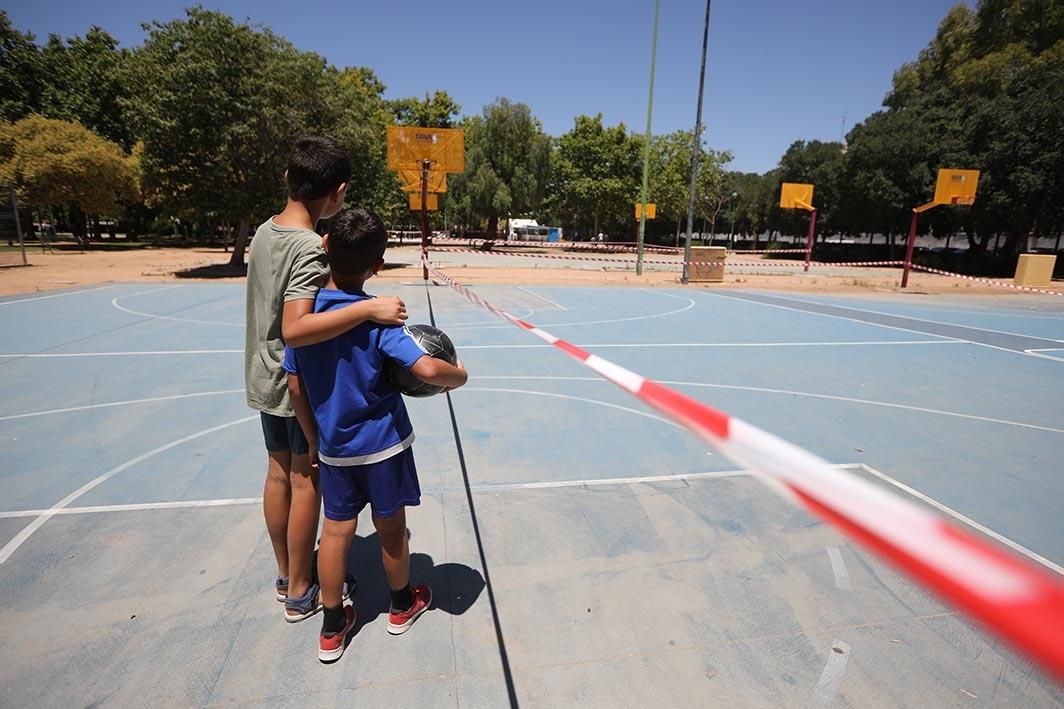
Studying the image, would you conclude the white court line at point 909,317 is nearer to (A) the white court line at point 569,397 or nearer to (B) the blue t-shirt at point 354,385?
(A) the white court line at point 569,397

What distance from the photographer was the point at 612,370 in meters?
1.95

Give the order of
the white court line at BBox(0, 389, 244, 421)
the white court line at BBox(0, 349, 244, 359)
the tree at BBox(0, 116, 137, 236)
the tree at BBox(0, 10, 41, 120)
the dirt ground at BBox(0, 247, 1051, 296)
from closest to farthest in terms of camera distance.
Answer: the white court line at BBox(0, 389, 244, 421), the white court line at BBox(0, 349, 244, 359), the dirt ground at BBox(0, 247, 1051, 296), the tree at BBox(0, 116, 137, 236), the tree at BBox(0, 10, 41, 120)

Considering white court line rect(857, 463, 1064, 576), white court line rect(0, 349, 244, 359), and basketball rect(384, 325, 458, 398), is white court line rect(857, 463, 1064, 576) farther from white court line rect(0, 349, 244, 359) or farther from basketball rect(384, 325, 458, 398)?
white court line rect(0, 349, 244, 359)

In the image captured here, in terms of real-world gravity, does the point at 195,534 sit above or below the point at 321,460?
below

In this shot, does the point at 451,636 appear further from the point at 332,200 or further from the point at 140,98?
the point at 140,98

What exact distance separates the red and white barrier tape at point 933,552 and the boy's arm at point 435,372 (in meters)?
1.31

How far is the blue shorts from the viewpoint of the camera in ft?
7.78

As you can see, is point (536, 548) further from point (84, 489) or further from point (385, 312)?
point (84, 489)

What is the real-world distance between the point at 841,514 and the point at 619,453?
4105mm

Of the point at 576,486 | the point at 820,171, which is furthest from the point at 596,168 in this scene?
the point at 576,486

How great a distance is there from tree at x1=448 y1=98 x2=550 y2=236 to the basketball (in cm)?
4244

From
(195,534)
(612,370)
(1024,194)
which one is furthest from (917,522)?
(1024,194)

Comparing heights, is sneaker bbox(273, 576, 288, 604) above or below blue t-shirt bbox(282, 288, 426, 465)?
below

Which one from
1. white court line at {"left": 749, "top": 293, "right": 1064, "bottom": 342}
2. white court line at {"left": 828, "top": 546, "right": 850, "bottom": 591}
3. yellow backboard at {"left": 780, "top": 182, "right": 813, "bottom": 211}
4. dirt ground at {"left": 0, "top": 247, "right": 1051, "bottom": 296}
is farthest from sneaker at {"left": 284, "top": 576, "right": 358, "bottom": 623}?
yellow backboard at {"left": 780, "top": 182, "right": 813, "bottom": 211}
